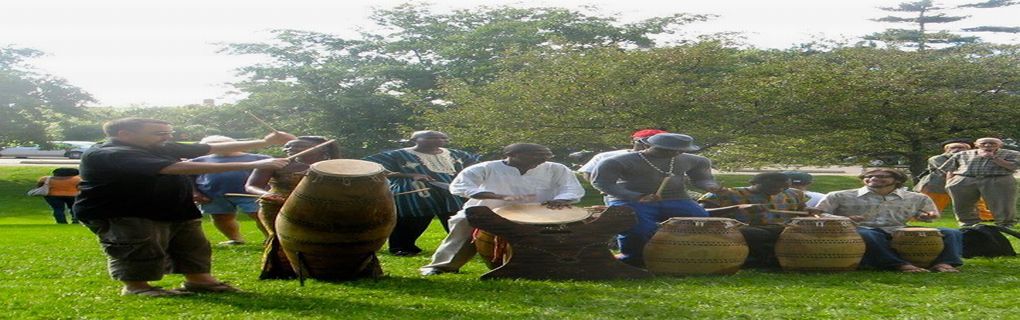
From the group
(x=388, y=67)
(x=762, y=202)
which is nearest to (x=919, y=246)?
(x=762, y=202)

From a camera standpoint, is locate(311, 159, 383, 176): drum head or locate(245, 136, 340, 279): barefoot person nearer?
locate(311, 159, 383, 176): drum head

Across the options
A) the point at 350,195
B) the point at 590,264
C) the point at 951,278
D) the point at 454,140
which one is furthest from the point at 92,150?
the point at 454,140

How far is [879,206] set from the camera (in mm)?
10656

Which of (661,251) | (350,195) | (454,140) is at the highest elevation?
(350,195)

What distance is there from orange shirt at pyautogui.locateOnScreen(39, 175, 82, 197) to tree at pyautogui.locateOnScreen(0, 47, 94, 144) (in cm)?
1332

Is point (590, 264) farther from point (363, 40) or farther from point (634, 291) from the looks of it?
point (363, 40)

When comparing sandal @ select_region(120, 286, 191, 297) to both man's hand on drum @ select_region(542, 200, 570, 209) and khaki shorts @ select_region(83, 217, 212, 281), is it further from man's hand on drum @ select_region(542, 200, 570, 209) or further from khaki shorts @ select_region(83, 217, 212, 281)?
man's hand on drum @ select_region(542, 200, 570, 209)

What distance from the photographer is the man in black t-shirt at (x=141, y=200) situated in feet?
25.0

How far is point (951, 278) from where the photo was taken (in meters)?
9.41

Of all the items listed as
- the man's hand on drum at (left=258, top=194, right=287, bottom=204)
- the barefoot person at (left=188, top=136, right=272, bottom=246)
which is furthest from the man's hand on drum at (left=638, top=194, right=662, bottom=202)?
the barefoot person at (left=188, top=136, right=272, bottom=246)

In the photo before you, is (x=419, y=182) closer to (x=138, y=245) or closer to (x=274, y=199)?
(x=274, y=199)

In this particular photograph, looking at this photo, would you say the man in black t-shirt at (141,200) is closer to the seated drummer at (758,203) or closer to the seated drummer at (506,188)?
the seated drummer at (506,188)

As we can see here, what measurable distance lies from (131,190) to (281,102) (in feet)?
82.0

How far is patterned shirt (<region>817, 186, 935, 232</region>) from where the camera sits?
1062 centimetres
